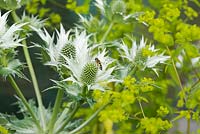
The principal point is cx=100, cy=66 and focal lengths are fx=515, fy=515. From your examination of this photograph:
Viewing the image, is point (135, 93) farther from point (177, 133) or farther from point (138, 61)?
point (177, 133)

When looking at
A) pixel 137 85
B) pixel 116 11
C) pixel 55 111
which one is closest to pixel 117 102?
pixel 137 85

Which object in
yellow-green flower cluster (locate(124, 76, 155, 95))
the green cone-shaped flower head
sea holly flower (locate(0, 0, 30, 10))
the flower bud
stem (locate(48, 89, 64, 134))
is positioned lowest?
stem (locate(48, 89, 64, 134))

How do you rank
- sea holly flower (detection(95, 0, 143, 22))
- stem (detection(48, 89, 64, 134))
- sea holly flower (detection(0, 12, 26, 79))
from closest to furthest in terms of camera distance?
1. sea holly flower (detection(0, 12, 26, 79))
2. stem (detection(48, 89, 64, 134))
3. sea holly flower (detection(95, 0, 143, 22))

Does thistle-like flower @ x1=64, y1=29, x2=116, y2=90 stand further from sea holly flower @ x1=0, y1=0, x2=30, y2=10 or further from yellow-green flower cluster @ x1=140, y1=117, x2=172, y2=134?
sea holly flower @ x1=0, y1=0, x2=30, y2=10

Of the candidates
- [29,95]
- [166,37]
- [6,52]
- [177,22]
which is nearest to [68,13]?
[29,95]

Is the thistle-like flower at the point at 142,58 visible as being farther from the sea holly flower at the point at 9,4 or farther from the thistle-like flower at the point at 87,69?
the sea holly flower at the point at 9,4

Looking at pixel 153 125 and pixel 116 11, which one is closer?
pixel 153 125

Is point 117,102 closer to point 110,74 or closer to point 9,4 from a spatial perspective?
point 110,74

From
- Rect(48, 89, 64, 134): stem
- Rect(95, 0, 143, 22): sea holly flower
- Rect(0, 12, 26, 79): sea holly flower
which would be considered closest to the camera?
Rect(0, 12, 26, 79): sea holly flower

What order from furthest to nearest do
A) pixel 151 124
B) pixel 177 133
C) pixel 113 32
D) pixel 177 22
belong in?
pixel 113 32
pixel 177 22
pixel 177 133
pixel 151 124

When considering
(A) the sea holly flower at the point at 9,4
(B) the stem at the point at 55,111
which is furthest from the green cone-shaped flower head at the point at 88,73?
(A) the sea holly flower at the point at 9,4

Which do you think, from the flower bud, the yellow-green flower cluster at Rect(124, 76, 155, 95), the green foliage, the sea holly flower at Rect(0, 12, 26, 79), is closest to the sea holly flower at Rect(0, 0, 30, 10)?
the green foliage
